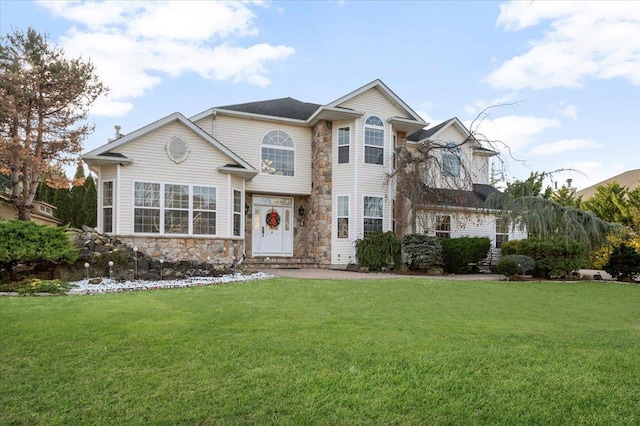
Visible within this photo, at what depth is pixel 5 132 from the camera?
17.8m

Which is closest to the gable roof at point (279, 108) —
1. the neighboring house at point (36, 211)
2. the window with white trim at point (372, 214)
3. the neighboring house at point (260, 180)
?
the neighboring house at point (260, 180)

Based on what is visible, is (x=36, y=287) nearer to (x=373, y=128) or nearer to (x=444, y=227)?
(x=373, y=128)

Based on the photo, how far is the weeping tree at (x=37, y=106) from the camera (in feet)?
55.5

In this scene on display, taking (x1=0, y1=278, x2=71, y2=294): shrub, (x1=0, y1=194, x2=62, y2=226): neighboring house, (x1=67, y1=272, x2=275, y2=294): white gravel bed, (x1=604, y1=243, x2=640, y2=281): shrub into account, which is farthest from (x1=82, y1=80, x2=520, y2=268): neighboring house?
(x1=0, y1=194, x2=62, y2=226): neighboring house

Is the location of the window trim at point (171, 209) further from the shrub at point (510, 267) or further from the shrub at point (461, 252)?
the shrub at point (510, 267)

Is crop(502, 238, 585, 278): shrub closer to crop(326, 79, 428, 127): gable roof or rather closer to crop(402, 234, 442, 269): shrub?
crop(402, 234, 442, 269): shrub

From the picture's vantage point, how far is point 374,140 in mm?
17219

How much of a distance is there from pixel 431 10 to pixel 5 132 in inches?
667

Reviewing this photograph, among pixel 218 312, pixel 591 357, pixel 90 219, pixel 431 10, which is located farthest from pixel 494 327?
pixel 90 219

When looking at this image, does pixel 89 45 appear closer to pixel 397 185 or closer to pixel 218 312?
pixel 397 185

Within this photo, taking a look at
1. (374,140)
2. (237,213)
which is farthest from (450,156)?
(237,213)

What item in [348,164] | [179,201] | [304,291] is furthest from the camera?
[348,164]

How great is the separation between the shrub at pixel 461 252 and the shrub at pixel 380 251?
1.78m

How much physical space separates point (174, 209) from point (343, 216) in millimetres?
6293
